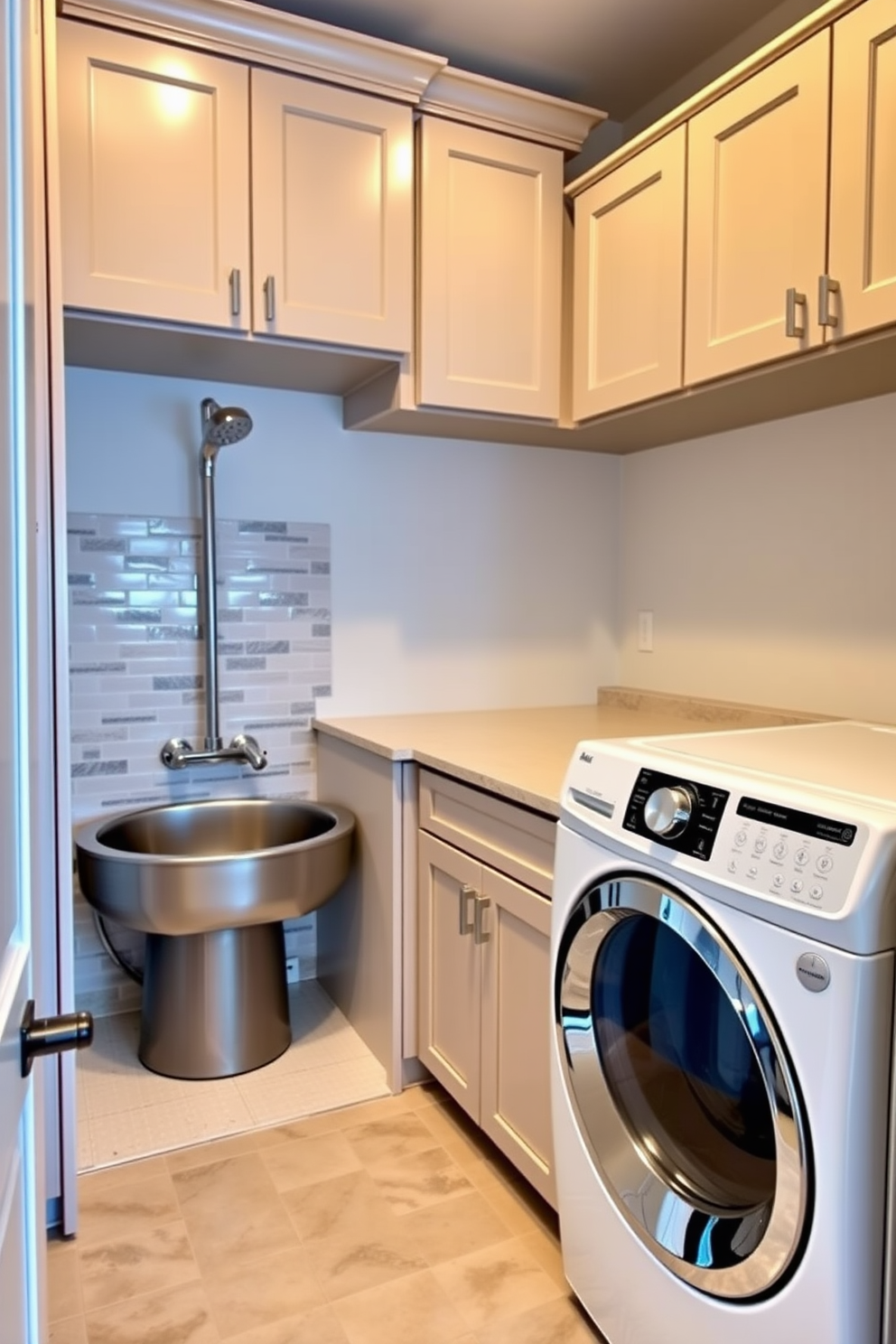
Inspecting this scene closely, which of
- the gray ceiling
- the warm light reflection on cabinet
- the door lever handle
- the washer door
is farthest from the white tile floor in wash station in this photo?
the gray ceiling

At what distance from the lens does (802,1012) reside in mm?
914

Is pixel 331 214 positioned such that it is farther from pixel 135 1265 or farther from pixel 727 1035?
pixel 135 1265

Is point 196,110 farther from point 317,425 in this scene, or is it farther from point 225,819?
point 225,819

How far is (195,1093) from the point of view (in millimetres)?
2014

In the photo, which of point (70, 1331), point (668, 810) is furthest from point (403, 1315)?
point (668, 810)

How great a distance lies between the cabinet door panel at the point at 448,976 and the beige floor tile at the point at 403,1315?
35cm

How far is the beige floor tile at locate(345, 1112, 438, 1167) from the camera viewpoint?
71.3 inches

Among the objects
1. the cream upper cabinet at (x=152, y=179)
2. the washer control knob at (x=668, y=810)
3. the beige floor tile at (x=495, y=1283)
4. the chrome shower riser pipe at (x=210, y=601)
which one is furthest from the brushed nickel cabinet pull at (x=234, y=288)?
the beige floor tile at (x=495, y=1283)

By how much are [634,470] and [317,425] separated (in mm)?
961

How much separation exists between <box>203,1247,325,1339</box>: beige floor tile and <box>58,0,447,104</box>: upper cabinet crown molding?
228cm

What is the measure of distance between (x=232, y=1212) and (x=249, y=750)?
1.05 metres

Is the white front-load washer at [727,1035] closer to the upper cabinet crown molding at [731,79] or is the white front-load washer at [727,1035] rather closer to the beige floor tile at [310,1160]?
the beige floor tile at [310,1160]

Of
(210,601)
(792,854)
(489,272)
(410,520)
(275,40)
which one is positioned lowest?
(792,854)

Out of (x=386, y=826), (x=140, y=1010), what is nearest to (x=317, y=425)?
(x=386, y=826)
